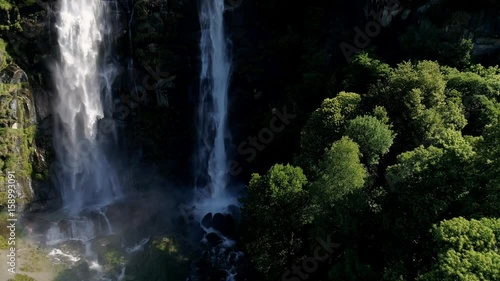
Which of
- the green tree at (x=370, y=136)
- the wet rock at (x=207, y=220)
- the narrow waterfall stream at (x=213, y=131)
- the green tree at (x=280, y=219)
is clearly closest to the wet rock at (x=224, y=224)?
the narrow waterfall stream at (x=213, y=131)

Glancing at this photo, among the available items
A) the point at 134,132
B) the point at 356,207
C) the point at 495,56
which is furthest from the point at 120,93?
the point at 495,56

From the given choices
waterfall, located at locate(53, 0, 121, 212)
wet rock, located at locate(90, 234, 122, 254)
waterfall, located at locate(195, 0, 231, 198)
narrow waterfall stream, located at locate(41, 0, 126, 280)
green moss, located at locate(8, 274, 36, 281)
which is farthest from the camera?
waterfall, located at locate(195, 0, 231, 198)

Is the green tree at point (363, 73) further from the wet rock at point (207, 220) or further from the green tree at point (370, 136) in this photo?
the wet rock at point (207, 220)

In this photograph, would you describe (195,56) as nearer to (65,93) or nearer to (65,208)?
(65,93)

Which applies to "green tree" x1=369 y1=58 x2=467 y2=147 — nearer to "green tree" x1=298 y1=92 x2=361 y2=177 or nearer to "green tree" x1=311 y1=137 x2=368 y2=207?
"green tree" x1=298 y1=92 x2=361 y2=177

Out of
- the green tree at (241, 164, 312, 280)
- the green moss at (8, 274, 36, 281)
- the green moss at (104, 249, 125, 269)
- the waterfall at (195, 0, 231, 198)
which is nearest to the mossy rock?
the green moss at (104, 249, 125, 269)

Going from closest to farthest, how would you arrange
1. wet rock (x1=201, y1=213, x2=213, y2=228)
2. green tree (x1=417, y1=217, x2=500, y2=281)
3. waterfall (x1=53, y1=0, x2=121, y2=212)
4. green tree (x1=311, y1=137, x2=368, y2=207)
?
1. green tree (x1=417, y1=217, x2=500, y2=281)
2. green tree (x1=311, y1=137, x2=368, y2=207)
3. wet rock (x1=201, y1=213, x2=213, y2=228)
4. waterfall (x1=53, y1=0, x2=121, y2=212)
